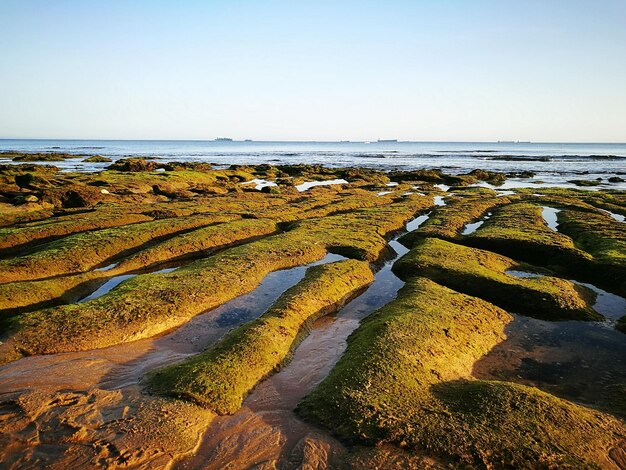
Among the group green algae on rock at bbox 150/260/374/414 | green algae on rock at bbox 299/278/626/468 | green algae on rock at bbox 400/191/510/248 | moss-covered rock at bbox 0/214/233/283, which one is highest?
green algae on rock at bbox 299/278/626/468

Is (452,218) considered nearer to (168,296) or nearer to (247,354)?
(168,296)

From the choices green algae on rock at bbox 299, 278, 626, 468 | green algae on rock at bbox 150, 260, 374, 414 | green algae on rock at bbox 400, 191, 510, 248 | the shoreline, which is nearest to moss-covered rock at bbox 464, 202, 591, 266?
the shoreline

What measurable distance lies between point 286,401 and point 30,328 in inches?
276

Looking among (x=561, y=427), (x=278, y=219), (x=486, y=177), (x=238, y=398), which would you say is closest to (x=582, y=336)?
(x=561, y=427)

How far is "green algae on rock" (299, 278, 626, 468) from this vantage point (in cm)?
625

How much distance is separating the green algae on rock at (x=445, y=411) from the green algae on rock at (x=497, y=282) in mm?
4144

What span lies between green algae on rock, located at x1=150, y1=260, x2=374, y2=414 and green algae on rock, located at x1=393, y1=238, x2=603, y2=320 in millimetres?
3966

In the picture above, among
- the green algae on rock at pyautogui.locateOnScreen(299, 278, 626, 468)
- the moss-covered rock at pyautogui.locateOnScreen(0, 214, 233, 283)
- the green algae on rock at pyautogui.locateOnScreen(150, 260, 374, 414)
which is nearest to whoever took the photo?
the green algae on rock at pyautogui.locateOnScreen(299, 278, 626, 468)

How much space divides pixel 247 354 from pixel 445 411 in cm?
424

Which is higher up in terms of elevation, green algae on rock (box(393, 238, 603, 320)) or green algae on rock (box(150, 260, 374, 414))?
green algae on rock (box(150, 260, 374, 414))

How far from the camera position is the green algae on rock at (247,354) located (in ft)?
25.7

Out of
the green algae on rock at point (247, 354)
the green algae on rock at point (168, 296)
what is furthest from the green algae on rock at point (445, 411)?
the green algae on rock at point (168, 296)

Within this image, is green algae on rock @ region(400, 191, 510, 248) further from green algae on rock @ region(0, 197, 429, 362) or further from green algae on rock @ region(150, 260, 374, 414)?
green algae on rock @ region(150, 260, 374, 414)

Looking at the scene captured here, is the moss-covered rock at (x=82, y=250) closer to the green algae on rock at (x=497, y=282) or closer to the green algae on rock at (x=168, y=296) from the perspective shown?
the green algae on rock at (x=168, y=296)
